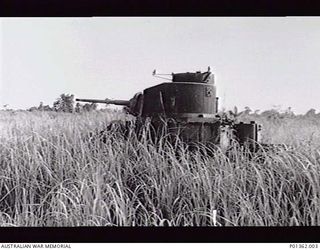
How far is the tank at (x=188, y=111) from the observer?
A: 2180 mm

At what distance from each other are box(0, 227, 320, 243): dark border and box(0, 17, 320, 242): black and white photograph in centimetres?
14

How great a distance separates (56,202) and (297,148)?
3.34ft

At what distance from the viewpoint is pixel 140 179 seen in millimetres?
2154

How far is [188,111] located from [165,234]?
0.53 m

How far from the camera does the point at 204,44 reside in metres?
2.19

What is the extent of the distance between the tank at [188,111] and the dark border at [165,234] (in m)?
0.36

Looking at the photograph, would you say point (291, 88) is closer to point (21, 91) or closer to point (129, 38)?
point (129, 38)
